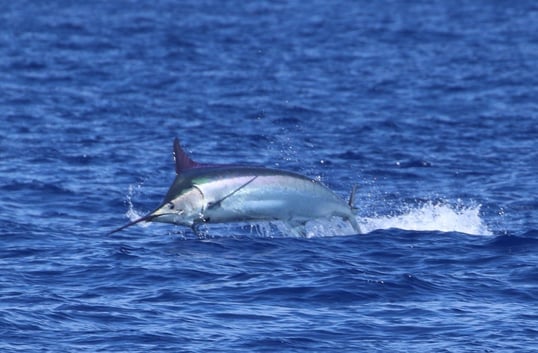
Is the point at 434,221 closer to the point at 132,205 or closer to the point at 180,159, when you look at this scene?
the point at 180,159

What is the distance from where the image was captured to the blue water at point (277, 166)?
614 inches

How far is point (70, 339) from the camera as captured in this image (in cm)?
1486

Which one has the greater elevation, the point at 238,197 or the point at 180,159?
the point at 180,159

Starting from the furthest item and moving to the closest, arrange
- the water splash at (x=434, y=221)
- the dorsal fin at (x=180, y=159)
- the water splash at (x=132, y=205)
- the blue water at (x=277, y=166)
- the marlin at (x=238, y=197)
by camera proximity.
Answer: the water splash at (x=132, y=205) < the water splash at (x=434, y=221) < the dorsal fin at (x=180, y=159) < the marlin at (x=238, y=197) < the blue water at (x=277, y=166)

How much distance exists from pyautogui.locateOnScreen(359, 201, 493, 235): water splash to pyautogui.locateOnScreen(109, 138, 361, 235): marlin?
1.86 m

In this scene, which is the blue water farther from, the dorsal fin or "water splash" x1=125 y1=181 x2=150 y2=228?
the dorsal fin

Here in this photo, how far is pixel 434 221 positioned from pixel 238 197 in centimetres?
411

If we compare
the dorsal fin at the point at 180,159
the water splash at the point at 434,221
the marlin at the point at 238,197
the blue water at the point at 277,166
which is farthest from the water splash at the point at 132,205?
the water splash at the point at 434,221

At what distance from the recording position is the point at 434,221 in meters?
21.1

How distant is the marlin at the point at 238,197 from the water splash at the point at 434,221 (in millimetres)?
1864

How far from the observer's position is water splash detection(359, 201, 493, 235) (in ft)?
67.8

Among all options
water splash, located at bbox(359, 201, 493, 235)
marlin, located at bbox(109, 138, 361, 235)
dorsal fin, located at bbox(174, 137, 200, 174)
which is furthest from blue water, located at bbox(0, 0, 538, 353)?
dorsal fin, located at bbox(174, 137, 200, 174)

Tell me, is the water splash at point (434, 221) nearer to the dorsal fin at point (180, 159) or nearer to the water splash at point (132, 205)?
the dorsal fin at point (180, 159)

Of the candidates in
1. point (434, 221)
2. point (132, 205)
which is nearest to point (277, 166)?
point (132, 205)
